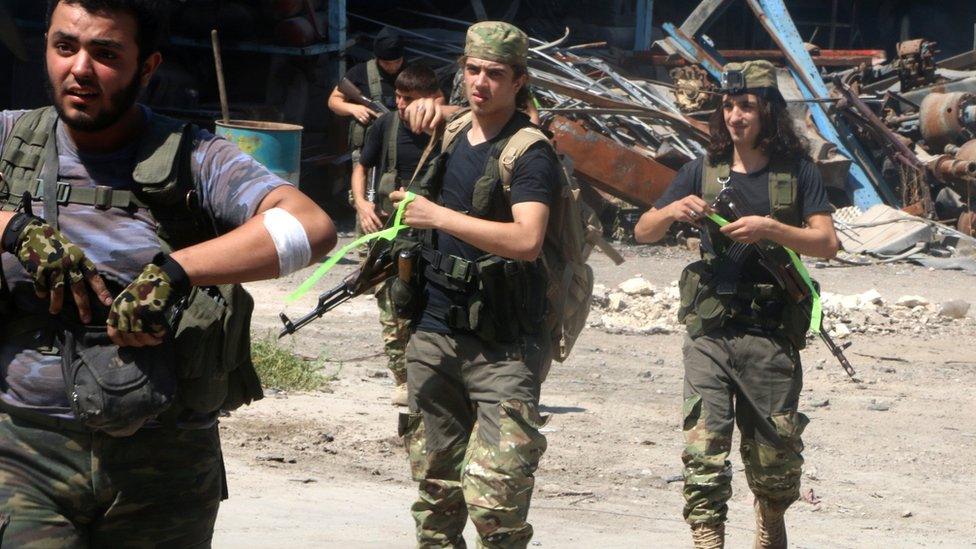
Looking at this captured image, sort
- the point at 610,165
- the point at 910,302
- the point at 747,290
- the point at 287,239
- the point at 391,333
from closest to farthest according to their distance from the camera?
the point at 287,239 < the point at 747,290 < the point at 391,333 < the point at 910,302 < the point at 610,165

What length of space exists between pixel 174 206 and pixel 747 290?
283cm

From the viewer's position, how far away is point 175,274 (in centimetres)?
239

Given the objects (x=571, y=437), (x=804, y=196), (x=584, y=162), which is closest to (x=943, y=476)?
(x=571, y=437)

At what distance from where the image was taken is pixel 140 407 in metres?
2.53

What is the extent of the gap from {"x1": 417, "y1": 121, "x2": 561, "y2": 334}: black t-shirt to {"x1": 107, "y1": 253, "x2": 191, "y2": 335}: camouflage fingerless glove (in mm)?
1896

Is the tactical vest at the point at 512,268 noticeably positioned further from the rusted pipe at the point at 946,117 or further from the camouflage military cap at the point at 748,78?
the rusted pipe at the point at 946,117

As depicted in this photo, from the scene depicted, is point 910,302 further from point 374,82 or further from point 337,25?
point 337,25

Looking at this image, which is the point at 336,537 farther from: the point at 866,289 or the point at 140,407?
the point at 866,289

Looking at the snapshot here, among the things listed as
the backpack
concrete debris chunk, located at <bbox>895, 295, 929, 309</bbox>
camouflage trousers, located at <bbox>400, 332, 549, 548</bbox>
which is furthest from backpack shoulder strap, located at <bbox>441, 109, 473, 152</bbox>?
concrete debris chunk, located at <bbox>895, 295, 929, 309</bbox>

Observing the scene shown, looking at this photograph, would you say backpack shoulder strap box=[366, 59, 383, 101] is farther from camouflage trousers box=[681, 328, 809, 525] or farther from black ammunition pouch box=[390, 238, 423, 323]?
black ammunition pouch box=[390, 238, 423, 323]

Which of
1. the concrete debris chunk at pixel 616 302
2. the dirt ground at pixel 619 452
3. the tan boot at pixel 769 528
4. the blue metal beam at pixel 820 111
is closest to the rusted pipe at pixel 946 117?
the blue metal beam at pixel 820 111

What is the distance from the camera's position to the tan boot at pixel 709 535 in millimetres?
4867

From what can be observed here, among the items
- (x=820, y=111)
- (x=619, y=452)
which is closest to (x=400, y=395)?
(x=619, y=452)

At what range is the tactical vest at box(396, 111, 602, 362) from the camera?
13.9ft
